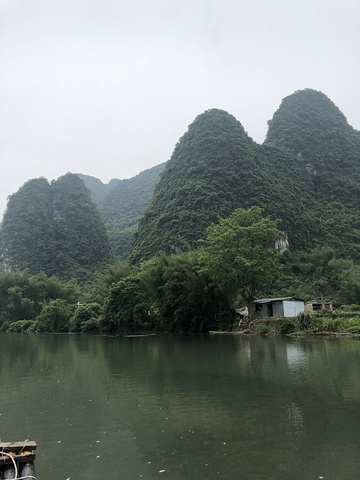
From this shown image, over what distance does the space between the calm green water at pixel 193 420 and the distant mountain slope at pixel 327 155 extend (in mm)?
56122

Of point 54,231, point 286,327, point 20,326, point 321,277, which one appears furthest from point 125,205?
point 286,327

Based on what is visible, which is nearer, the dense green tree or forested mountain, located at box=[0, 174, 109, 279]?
the dense green tree

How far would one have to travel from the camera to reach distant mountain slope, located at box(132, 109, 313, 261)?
7125 cm

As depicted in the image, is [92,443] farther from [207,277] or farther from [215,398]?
[207,277]

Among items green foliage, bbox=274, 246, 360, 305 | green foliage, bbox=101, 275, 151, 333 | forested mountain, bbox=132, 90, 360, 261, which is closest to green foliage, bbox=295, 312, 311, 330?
green foliage, bbox=274, 246, 360, 305

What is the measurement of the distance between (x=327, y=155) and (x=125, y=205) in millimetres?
76764

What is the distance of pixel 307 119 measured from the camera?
4114 inches

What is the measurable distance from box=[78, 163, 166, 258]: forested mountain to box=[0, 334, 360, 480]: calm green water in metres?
96.6

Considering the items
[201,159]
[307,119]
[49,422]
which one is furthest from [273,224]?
[307,119]

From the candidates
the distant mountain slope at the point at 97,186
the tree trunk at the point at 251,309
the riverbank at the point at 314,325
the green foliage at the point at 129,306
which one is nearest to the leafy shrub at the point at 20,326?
the green foliage at the point at 129,306

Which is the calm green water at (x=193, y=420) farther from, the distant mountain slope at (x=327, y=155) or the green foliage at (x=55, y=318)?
the distant mountain slope at (x=327, y=155)

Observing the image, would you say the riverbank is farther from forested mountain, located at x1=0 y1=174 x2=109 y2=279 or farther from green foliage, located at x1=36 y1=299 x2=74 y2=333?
forested mountain, located at x1=0 y1=174 x2=109 y2=279

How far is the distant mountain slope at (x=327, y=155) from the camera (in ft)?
237

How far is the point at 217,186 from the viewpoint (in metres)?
79.4
